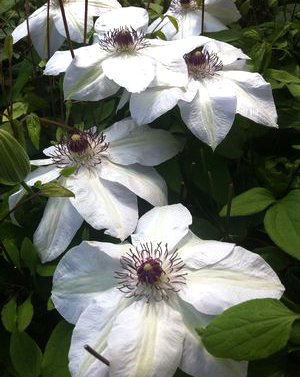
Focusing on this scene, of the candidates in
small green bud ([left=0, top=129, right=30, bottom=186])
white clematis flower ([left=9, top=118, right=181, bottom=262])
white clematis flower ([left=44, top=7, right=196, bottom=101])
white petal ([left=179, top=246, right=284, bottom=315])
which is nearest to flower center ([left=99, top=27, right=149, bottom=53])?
white clematis flower ([left=44, top=7, right=196, bottom=101])

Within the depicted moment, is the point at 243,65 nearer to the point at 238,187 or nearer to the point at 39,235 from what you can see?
the point at 238,187

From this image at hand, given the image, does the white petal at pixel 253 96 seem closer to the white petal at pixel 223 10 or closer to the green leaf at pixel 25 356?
the white petal at pixel 223 10

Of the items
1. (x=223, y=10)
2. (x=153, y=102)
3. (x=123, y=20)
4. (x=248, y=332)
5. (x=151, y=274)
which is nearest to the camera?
(x=248, y=332)

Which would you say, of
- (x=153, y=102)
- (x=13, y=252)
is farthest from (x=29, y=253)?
(x=153, y=102)

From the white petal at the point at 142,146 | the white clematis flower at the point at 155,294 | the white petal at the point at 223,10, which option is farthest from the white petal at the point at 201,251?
the white petal at the point at 223,10

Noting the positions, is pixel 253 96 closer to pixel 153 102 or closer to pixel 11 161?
pixel 153 102

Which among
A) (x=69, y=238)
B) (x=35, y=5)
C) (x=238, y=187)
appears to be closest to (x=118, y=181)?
(x=69, y=238)

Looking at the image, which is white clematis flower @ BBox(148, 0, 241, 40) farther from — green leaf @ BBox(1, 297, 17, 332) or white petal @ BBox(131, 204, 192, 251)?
green leaf @ BBox(1, 297, 17, 332)
